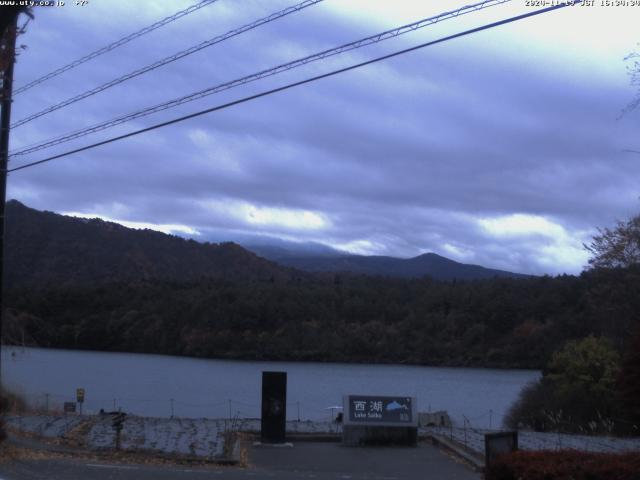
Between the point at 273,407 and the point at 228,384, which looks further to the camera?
the point at 228,384

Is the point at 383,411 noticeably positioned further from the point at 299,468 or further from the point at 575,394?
the point at 575,394

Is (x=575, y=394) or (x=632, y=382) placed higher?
(x=632, y=382)

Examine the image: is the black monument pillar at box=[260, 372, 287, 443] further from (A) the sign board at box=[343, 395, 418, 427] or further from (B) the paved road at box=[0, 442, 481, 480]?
(A) the sign board at box=[343, 395, 418, 427]

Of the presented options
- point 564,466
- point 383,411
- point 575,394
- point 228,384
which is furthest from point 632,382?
point 228,384

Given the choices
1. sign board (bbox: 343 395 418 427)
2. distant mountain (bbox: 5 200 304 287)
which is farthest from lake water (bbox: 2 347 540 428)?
sign board (bbox: 343 395 418 427)

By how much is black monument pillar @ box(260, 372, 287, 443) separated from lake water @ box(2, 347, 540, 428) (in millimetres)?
13417

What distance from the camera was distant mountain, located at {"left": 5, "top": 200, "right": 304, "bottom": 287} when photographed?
82.1m

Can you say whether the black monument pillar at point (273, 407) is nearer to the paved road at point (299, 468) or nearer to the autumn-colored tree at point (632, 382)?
the paved road at point (299, 468)

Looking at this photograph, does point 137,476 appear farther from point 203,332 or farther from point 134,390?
point 203,332

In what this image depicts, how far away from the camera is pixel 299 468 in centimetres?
1831

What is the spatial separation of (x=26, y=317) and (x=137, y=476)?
9.45m

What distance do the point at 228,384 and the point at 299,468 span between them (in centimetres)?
3166

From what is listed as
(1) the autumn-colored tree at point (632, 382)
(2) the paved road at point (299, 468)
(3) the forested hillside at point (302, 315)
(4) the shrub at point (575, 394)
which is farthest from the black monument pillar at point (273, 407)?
(3) the forested hillside at point (302, 315)

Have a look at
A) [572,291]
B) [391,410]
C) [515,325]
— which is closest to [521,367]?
[515,325]
